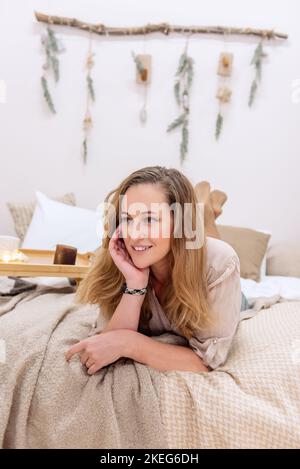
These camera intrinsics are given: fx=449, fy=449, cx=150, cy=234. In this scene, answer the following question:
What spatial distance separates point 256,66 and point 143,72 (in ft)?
2.39

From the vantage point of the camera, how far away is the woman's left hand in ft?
3.29

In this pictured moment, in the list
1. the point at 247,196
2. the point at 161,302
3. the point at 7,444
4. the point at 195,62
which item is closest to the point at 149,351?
the point at 161,302

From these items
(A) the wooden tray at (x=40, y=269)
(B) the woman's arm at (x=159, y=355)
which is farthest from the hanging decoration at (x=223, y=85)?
(B) the woman's arm at (x=159, y=355)

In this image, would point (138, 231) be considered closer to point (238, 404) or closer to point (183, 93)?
point (238, 404)

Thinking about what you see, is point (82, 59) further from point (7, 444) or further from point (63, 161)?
point (7, 444)

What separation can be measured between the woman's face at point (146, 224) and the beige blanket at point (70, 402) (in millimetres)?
260

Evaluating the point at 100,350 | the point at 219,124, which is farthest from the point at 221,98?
the point at 100,350

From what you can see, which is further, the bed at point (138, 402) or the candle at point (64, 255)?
the candle at point (64, 255)

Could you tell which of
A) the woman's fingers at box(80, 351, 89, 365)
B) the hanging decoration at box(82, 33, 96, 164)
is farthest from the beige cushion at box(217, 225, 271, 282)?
the woman's fingers at box(80, 351, 89, 365)

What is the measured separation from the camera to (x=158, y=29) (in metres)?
2.86

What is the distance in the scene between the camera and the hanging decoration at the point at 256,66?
9.38ft

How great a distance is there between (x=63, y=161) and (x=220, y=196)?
1.22 metres

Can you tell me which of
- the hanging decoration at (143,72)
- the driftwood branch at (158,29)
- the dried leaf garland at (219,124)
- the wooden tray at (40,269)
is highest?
the driftwood branch at (158,29)

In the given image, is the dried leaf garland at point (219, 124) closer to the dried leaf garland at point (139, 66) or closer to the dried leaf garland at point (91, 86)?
the dried leaf garland at point (139, 66)
